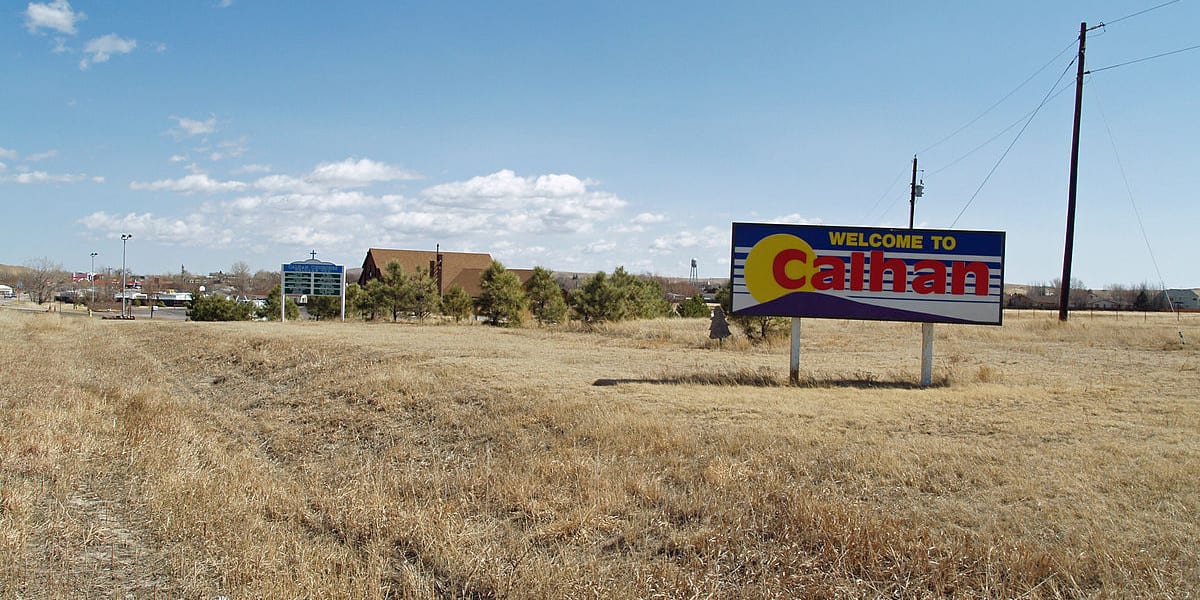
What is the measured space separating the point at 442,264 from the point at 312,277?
2863 cm

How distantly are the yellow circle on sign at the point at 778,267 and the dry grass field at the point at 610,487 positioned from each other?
75.8 inches

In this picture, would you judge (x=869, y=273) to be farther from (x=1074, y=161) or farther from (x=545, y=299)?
(x=545, y=299)

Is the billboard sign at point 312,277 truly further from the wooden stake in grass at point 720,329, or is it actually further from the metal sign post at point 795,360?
the metal sign post at point 795,360

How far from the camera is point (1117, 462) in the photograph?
345 inches

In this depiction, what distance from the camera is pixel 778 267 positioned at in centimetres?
1756

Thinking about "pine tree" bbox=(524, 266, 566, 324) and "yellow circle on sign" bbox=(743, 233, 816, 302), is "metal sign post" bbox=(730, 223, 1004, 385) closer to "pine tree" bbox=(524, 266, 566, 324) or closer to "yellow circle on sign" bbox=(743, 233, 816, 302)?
"yellow circle on sign" bbox=(743, 233, 816, 302)

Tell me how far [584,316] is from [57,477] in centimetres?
3433

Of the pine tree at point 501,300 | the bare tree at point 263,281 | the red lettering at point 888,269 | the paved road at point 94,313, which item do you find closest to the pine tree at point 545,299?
the pine tree at point 501,300

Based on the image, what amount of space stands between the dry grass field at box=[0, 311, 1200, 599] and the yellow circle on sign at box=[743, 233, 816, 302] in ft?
6.32

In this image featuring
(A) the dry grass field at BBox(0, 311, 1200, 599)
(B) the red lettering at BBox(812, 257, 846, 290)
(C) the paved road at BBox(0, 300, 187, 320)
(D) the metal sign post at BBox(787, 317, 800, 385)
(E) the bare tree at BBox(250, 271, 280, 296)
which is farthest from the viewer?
(E) the bare tree at BBox(250, 271, 280, 296)

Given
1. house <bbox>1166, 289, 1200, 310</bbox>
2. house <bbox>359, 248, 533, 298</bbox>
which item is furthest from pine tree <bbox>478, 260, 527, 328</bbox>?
house <bbox>1166, 289, 1200, 310</bbox>

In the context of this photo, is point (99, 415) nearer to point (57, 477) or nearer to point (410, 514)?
point (57, 477)

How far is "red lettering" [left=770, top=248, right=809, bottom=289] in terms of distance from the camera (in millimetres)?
17531

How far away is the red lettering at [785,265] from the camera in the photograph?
1753 cm
